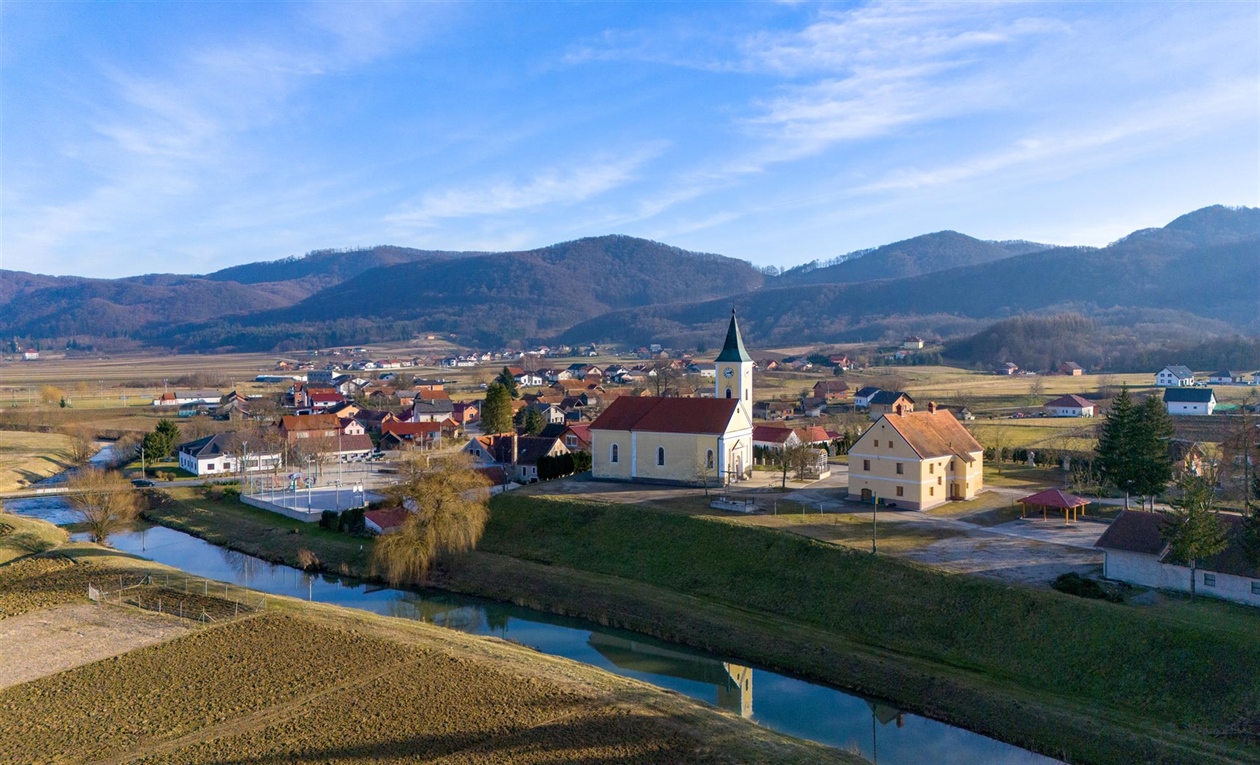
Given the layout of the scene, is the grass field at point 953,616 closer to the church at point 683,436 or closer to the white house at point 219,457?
the church at point 683,436

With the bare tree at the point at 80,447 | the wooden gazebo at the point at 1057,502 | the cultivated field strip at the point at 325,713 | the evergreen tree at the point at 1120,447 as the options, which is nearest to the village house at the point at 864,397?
the evergreen tree at the point at 1120,447

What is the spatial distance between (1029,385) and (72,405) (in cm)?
11005

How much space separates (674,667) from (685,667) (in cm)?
34

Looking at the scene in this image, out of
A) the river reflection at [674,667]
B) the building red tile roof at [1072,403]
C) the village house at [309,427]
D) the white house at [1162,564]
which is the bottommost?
the river reflection at [674,667]

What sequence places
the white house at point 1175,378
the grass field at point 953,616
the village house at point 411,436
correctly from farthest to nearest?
the white house at point 1175,378 → the village house at point 411,436 → the grass field at point 953,616

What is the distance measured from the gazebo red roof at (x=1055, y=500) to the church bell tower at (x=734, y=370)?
15839mm

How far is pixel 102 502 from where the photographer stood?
40.2 meters

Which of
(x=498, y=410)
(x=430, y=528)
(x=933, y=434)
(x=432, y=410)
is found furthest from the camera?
(x=432, y=410)

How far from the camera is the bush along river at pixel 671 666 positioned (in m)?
20.0

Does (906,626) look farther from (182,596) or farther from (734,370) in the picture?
(182,596)

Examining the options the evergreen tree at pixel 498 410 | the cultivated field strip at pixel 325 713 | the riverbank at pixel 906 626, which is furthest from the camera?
the evergreen tree at pixel 498 410

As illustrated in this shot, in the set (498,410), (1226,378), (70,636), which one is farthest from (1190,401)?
(70,636)

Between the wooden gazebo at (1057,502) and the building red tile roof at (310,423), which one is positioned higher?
the building red tile roof at (310,423)

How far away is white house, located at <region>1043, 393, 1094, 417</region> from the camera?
68938 mm
